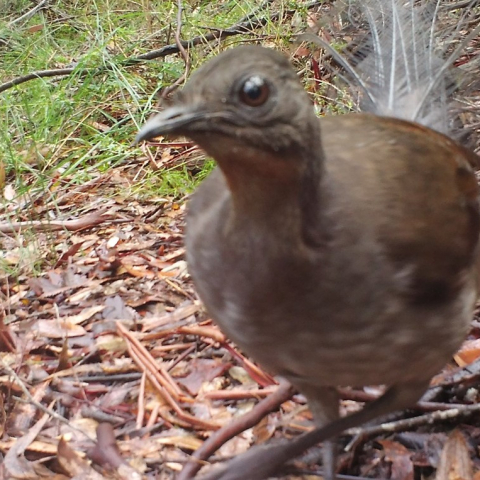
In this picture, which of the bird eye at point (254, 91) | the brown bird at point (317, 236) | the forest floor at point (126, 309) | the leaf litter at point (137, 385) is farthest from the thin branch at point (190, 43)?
the bird eye at point (254, 91)

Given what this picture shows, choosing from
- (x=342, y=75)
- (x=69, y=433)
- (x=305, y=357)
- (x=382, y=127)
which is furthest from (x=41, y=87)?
(x=305, y=357)

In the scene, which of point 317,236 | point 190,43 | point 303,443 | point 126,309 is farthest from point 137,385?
point 190,43

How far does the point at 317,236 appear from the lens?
5.74ft

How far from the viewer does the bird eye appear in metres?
1.54

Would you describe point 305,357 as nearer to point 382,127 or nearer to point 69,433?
point 382,127

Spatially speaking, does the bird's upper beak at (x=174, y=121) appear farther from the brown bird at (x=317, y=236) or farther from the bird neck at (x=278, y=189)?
the bird neck at (x=278, y=189)

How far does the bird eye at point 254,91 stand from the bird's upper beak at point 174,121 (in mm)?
107

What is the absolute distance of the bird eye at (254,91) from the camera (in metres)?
1.54

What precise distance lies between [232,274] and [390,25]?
1966mm

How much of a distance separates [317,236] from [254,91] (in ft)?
1.39

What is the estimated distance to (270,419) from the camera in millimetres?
2674

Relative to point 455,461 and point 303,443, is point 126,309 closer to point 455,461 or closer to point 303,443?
point 303,443

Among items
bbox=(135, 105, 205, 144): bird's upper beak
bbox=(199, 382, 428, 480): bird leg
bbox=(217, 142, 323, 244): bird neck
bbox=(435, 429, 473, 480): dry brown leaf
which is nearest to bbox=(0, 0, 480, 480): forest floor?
bbox=(435, 429, 473, 480): dry brown leaf

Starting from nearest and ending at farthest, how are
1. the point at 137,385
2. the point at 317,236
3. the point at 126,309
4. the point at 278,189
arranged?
the point at 278,189 → the point at 317,236 → the point at 137,385 → the point at 126,309
